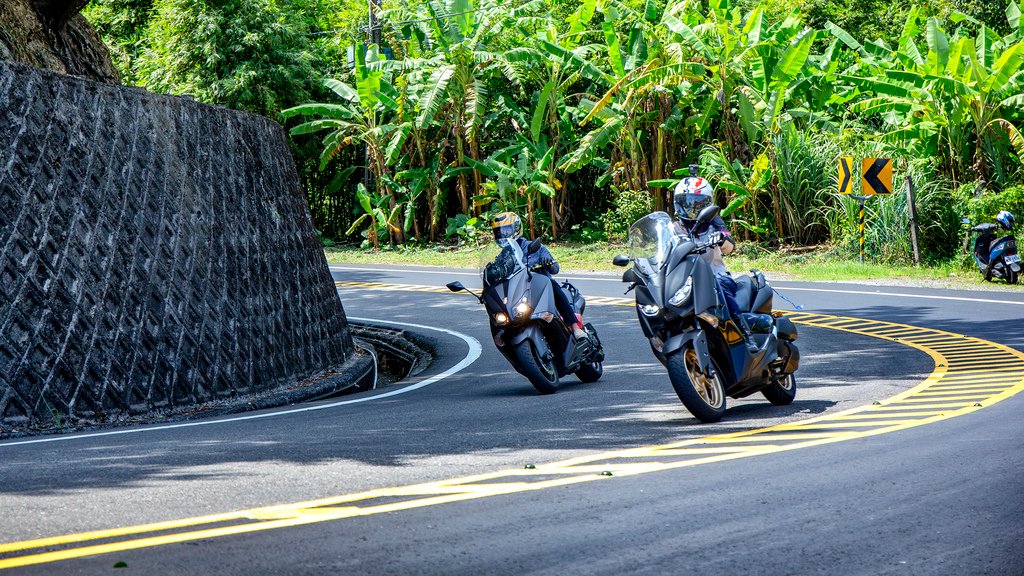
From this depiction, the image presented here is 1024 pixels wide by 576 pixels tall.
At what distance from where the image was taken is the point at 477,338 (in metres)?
15.9

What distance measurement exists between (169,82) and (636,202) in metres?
16.5

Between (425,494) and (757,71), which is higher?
(757,71)

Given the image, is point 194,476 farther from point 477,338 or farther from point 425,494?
point 477,338

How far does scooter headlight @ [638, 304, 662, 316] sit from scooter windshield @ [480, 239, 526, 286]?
8.85ft

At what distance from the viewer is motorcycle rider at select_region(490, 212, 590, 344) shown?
11211 mm

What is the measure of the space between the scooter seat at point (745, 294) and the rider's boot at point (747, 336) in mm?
142

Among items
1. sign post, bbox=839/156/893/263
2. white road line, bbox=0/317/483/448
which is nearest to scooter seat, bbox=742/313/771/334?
white road line, bbox=0/317/483/448

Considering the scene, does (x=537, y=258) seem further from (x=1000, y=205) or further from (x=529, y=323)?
(x=1000, y=205)

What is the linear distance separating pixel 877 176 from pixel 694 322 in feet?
51.9

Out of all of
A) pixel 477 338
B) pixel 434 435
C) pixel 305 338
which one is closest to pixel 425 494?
pixel 434 435

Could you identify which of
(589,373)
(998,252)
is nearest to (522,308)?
(589,373)

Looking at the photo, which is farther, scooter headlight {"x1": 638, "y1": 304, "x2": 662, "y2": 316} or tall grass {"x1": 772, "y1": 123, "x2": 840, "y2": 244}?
tall grass {"x1": 772, "y1": 123, "x2": 840, "y2": 244}

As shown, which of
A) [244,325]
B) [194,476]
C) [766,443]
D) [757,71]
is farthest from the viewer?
[757,71]

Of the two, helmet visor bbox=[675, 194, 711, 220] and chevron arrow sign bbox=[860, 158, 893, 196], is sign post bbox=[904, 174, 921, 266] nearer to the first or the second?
chevron arrow sign bbox=[860, 158, 893, 196]
